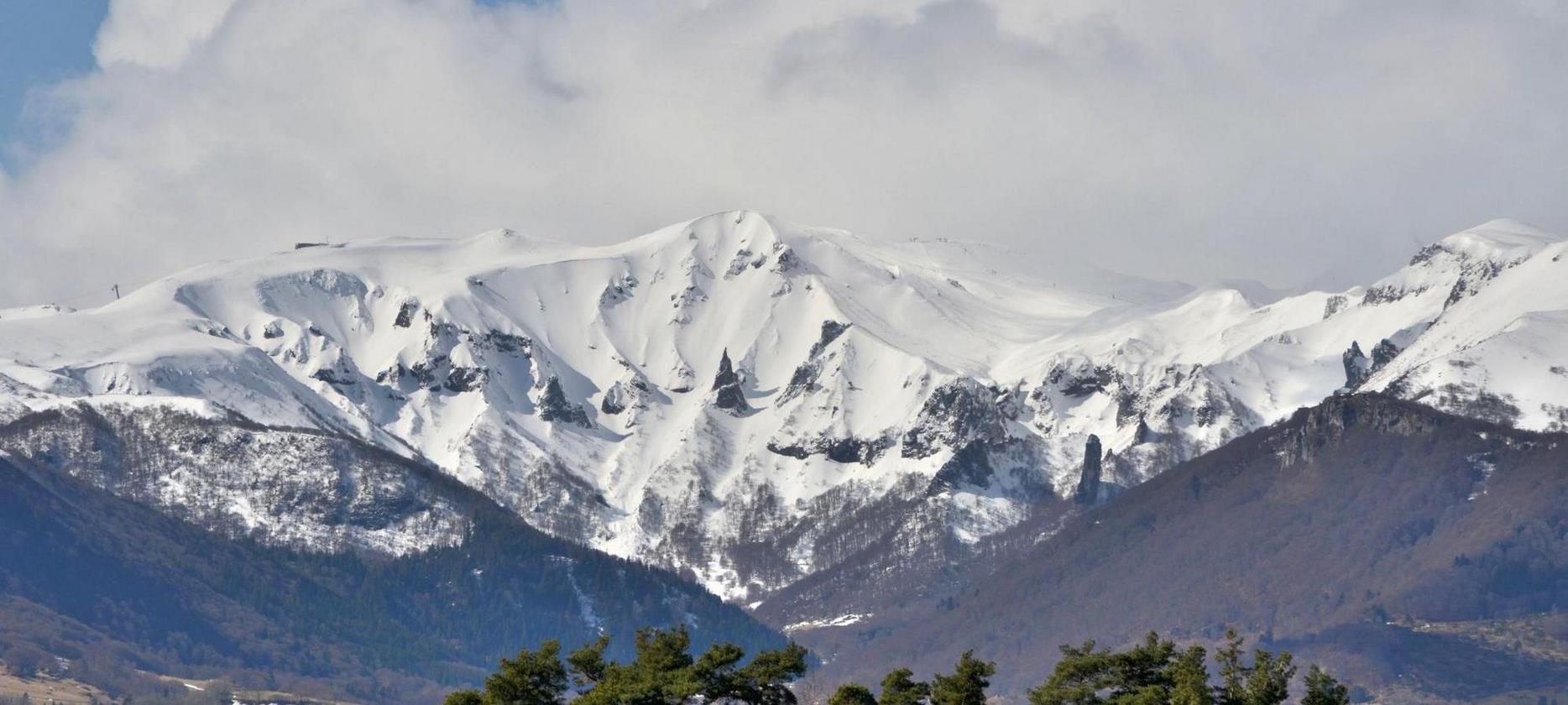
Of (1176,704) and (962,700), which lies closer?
(1176,704)

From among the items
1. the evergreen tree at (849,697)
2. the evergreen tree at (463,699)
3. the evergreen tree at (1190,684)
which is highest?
the evergreen tree at (463,699)

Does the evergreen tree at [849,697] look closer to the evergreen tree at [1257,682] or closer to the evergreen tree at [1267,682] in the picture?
the evergreen tree at [1257,682]

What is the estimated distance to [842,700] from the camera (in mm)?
196500

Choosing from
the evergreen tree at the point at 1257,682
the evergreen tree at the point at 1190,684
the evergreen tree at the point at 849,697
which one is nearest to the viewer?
the evergreen tree at the point at 1190,684

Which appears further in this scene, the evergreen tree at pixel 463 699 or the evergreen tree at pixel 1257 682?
the evergreen tree at pixel 463 699

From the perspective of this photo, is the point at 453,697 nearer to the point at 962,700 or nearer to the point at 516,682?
the point at 516,682

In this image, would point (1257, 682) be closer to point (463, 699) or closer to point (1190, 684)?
point (1190, 684)

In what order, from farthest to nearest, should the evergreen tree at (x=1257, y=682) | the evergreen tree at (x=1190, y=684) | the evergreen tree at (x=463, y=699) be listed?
the evergreen tree at (x=463, y=699) → the evergreen tree at (x=1257, y=682) → the evergreen tree at (x=1190, y=684)

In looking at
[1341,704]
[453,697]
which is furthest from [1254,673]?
[453,697]

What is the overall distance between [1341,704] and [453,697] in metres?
60.4

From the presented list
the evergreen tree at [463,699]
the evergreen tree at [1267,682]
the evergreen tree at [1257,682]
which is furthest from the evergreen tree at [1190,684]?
the evergreen tree at [463,699]

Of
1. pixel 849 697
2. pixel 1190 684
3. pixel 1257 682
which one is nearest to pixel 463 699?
pixel 849 697

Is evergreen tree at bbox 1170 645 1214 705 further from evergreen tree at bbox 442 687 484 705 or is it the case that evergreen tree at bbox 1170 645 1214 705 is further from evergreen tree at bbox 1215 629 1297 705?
evergreen tree at bbox 442 687 484 705

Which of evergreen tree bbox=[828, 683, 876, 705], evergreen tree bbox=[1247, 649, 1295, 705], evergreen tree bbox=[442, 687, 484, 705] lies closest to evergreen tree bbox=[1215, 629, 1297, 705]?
evergreen tree bbox=[1247, 649, 1295, 705]
